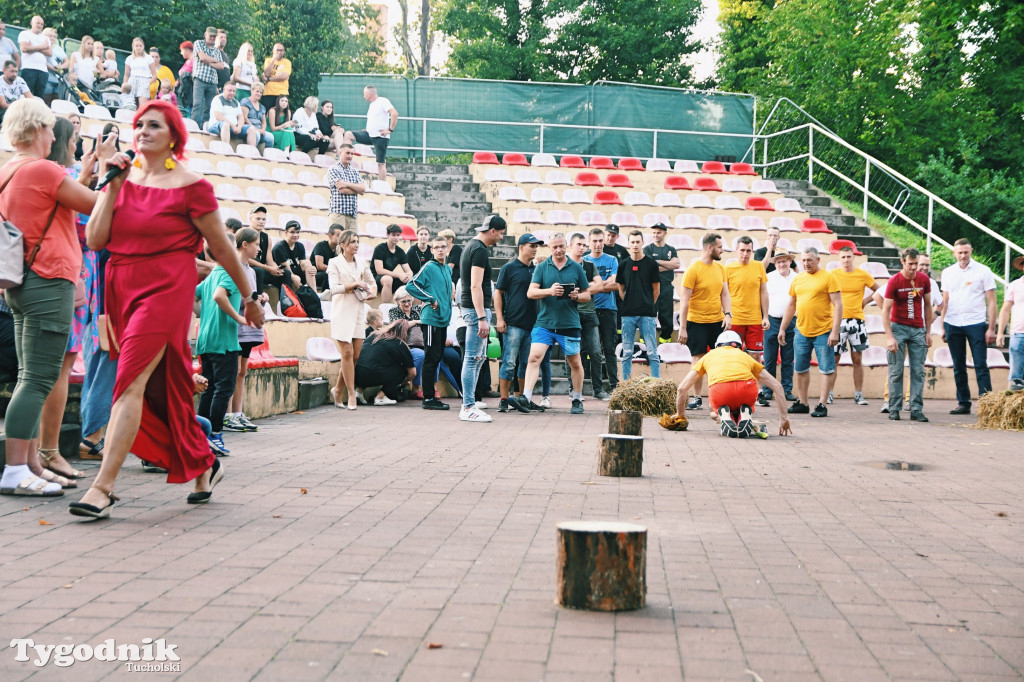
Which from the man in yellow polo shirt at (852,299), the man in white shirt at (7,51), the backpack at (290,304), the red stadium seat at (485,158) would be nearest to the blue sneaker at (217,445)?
the backpack at (290,304)

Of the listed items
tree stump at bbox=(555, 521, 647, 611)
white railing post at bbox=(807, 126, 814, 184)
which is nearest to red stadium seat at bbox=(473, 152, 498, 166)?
white railing post at bbox=(807, 126, 814, 184)

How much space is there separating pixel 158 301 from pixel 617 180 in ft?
64.7

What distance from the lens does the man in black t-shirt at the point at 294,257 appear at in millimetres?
14555

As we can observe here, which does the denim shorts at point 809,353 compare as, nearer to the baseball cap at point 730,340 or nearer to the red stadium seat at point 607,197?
the baseball cap at point 730,340

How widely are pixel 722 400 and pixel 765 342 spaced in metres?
4.75

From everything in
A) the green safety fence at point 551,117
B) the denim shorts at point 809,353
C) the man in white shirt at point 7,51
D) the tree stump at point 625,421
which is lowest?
the tree stump at point 625,421

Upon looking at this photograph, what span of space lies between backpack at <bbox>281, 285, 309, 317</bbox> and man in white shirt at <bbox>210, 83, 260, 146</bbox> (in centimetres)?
807

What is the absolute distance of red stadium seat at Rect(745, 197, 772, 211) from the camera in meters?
22.7

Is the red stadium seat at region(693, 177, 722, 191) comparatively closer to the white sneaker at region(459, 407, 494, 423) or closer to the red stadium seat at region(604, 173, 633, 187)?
the red stadium seat at region(604, 173, 633, 187)

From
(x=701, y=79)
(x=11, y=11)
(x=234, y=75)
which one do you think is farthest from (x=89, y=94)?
(x=701, y=79)

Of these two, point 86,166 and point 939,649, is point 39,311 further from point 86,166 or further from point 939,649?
point 939,649

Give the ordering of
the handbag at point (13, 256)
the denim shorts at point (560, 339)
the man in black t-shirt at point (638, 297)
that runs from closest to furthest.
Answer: the handbag at point (13, 256) < the denim shorts at point (560, 339) < the man in black t-shirt at point (638, 297)

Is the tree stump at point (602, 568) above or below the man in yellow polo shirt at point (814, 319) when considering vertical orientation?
below

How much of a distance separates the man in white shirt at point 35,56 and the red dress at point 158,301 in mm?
15458
